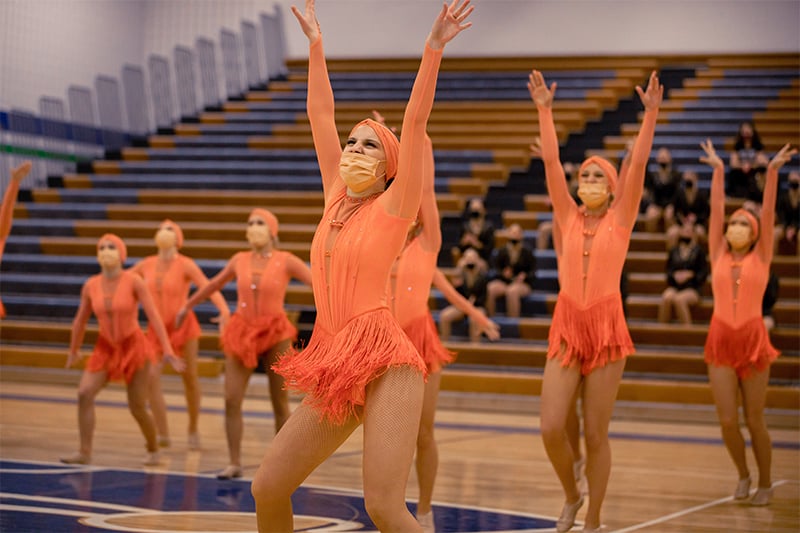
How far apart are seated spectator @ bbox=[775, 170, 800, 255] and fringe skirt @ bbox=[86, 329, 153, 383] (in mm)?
7311

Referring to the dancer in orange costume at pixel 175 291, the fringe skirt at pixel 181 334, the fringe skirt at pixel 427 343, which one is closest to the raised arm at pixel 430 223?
the fringe skirt at pixel 427 343

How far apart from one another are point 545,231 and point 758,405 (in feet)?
21.1

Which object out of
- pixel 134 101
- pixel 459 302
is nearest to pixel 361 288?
pixel 459 302

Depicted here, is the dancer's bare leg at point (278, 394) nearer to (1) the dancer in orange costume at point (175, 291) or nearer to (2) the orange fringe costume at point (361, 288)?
(1) the dancer in orange costume at point (175, 291)

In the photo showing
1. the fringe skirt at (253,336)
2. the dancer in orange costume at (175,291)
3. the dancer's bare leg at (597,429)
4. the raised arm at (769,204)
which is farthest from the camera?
the dancer in orange costume at (175,291)

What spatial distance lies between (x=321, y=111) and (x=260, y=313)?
10.8 ft

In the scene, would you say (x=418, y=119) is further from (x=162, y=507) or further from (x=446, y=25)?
(x=162, y=507)

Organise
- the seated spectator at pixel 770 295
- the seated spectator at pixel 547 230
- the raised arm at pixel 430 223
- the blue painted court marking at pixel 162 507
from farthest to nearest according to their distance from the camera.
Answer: the seated spectator at pixel 547 230 < the seated spectator at pixel 770 295 < the raised arm at pixel 430 223 < the blue painted court marking at pixel 162 507

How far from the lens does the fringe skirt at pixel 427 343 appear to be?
5.54 m

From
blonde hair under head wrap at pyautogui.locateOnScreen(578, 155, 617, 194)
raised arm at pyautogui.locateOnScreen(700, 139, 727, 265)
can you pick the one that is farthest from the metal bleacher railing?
blonde hair under head wrap at pyautogui.locateOnScreen(578, 155, 617, 194)

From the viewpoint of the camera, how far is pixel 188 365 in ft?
27.5

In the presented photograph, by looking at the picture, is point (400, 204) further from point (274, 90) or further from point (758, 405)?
point (274, 90)

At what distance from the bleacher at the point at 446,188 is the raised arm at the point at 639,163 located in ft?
16.9

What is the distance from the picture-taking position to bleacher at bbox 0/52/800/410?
11.0 metres
